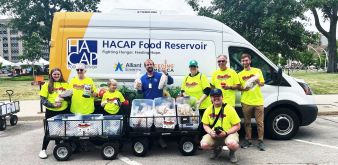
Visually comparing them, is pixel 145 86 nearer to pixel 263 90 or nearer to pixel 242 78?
pixel 242 78

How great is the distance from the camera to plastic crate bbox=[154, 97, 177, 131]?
21.8 feet

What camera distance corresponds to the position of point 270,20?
13.9 m

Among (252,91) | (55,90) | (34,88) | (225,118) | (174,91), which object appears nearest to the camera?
(225,118)

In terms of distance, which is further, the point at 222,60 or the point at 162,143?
the point at 162,143

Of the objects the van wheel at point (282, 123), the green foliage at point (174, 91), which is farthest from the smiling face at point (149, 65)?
the van wheel at point (282, 123)

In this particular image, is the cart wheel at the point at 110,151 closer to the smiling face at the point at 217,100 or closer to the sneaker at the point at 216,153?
the sneaker at the point at 216,153

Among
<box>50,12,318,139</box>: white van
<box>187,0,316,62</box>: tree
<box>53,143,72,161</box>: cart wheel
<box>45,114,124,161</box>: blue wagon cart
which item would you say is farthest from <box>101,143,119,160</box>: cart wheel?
<box>187,0,316,62</box>: tree

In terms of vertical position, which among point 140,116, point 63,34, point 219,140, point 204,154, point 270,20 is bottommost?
point 204,154

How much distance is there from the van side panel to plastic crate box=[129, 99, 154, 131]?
153 centimetres

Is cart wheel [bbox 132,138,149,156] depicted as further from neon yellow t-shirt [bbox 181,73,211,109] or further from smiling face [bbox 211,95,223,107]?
smiling face [bbox 211,95,223,107]

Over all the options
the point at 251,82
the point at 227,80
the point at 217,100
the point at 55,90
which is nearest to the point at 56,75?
the point at 55,90

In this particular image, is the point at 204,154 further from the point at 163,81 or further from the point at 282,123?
the point at 282,123

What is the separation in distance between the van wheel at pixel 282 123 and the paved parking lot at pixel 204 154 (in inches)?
6.6

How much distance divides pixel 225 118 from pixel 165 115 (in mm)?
1082
